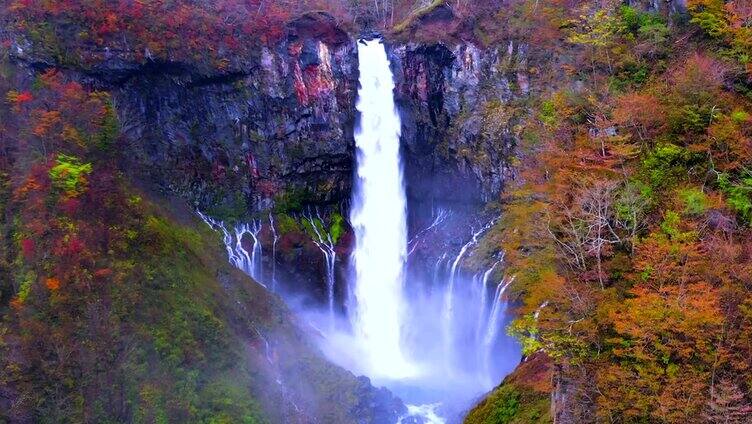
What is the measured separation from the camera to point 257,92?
32062 mm

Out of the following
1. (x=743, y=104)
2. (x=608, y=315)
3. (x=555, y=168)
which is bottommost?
(x=608, y=315)

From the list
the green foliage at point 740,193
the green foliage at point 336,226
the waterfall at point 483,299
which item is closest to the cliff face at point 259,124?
the green foliage at point 336,226

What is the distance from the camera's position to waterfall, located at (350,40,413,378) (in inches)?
1277

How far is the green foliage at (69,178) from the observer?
19562mm

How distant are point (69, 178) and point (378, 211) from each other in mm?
18682

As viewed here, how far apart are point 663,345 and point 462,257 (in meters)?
17.4

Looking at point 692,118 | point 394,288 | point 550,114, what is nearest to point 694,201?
point 692,118

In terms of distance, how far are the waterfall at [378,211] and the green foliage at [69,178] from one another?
17.2m

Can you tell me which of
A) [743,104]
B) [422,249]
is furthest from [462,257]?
[743,104]

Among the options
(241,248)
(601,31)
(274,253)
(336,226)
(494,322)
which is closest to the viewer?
(601,31)

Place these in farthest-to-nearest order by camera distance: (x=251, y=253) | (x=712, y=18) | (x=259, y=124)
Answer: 1. (x=259, y=124)
2. (x=251, y=253)
3. (x=712, y=18)

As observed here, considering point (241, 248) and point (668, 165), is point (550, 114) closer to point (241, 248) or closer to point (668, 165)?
point (668, 165)

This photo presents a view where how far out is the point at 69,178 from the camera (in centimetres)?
1961

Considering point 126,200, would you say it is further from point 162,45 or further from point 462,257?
point 462,257
